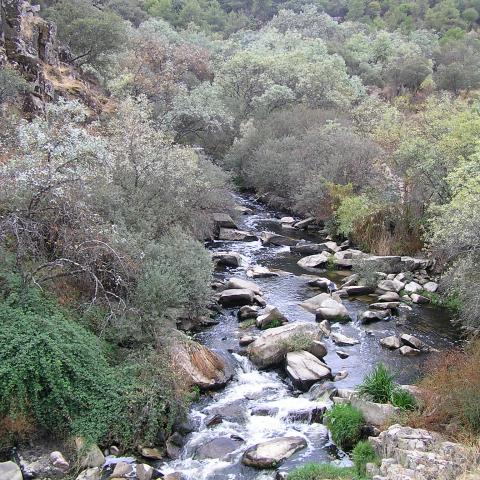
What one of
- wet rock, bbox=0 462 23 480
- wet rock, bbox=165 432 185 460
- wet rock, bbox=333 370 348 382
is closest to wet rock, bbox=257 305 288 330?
wet rock, bbox=333 370 348 382

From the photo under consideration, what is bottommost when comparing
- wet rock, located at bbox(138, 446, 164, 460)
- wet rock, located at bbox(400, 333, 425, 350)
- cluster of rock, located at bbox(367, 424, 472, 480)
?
wet rock, located at bbox(138, 446, 164, 460)

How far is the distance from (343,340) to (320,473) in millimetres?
7418

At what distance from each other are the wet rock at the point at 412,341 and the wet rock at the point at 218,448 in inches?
296

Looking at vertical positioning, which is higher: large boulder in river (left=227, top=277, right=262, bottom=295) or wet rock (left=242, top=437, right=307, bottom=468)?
large boulder in river (left=227, top=277, right=262, bottom=295)

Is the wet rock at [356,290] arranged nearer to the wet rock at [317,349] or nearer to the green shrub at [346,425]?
the wet rock at [317,349]

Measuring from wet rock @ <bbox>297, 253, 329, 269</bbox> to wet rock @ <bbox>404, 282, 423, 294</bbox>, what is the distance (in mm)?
4583

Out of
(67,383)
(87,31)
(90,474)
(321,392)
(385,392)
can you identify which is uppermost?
(87,31)

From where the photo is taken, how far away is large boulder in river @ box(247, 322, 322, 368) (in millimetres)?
16891

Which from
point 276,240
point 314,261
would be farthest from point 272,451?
point 276,240

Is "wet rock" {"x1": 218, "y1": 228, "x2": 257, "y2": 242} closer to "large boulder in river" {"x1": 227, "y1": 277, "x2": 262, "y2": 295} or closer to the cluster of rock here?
"large boulder in river" {"x1": 227, "y1": 277, "x2": 262, "y2": 295}

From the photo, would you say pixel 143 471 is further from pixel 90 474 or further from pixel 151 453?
pixel 90 474

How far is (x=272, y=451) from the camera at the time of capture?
12.7 metres

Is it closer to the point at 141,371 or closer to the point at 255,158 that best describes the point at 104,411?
the point at 141,371

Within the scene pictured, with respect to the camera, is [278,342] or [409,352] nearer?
[278,342]
